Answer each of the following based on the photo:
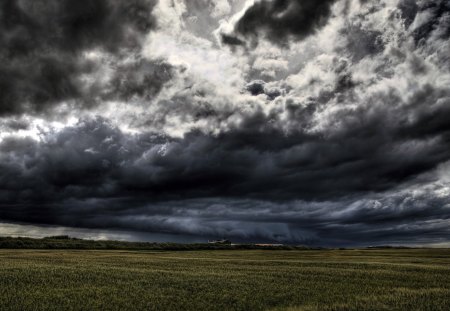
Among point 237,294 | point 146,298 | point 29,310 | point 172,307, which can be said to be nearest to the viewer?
point 29,310

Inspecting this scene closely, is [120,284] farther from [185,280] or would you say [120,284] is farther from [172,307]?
[172,307]

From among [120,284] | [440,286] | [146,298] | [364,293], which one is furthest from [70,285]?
[440,286]

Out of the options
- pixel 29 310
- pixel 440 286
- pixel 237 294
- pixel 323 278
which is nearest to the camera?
pixel 29 310

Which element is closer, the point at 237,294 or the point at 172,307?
the point at 172,307

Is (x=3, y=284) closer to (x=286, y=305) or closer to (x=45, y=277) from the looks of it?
(x=45, y=277)

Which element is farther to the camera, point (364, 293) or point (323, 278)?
point (323, 278)

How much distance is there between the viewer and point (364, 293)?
25.5 metres

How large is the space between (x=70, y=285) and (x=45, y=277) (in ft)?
16.3

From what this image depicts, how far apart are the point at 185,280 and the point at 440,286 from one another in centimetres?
1949

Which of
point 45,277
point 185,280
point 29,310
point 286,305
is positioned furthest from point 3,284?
point 286,305

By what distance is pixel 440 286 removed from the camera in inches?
1171

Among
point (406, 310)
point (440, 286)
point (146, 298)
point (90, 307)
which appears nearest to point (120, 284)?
point (146, 298)

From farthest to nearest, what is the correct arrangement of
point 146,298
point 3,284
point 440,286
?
point 440,286 < point 3,284 < point 146,298

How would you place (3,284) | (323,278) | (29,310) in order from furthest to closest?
(323,278)
(3,284)
(29,310)
